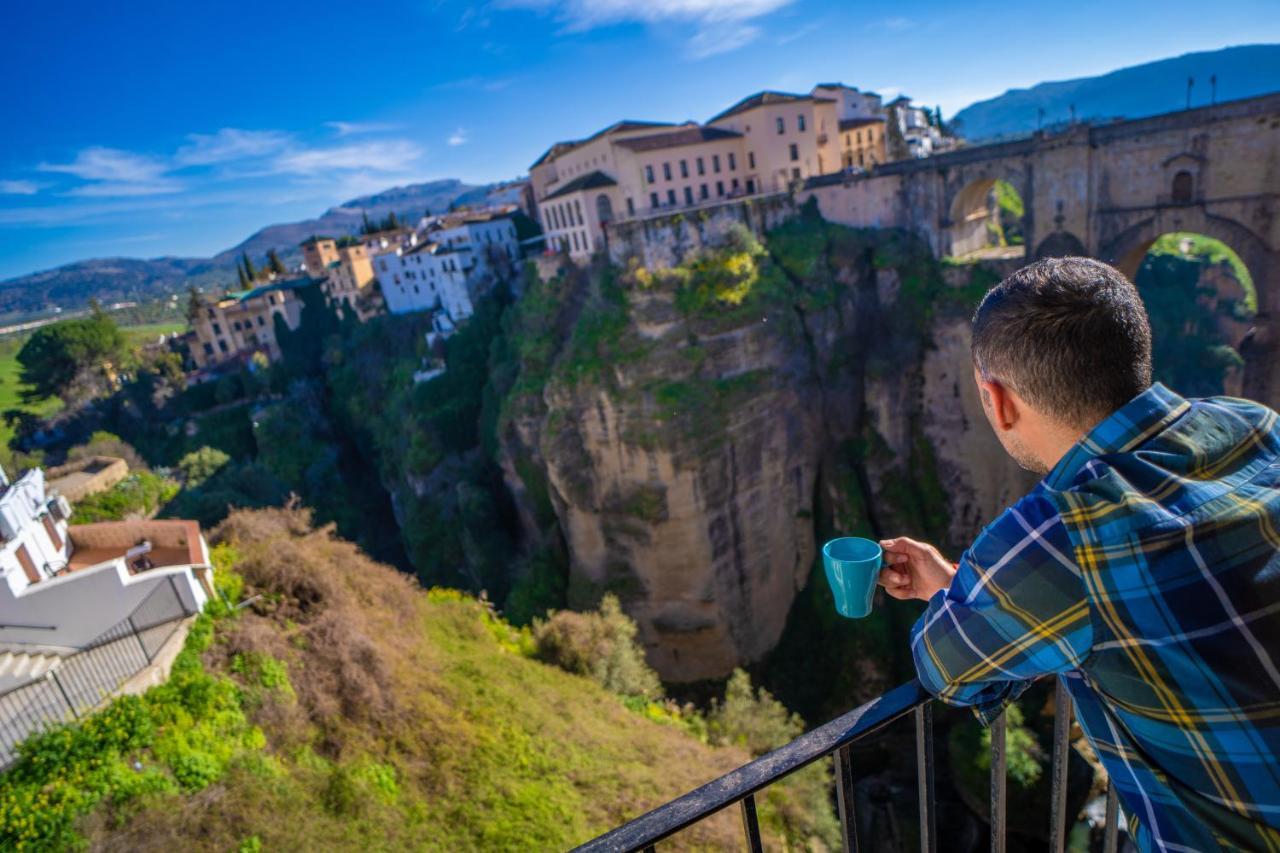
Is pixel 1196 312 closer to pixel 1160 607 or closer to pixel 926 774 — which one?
pixel 926 774

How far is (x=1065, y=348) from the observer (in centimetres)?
161

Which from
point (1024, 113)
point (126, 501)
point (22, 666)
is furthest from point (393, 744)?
point (1024, 113)

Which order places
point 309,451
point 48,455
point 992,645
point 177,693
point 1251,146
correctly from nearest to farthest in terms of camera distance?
point 992,645 → point 177,693 → point 1251,146 → point 309,451 → point 48,455

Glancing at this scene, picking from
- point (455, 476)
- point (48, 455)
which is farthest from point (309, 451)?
point (48, 455)

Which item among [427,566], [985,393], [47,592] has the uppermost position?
[985,393]

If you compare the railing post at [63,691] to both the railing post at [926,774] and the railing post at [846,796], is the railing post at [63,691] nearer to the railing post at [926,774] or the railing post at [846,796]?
the railing post at [846,796]

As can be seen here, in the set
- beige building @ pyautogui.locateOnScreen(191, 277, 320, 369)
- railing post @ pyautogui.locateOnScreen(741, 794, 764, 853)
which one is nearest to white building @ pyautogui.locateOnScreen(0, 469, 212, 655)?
railing post @ pyautogui.locateOnScreen(741, 794, 764, 853)

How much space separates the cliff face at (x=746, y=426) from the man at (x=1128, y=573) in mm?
18829

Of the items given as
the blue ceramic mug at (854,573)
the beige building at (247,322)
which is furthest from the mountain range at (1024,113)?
the blue ceramic mug at (854,573)

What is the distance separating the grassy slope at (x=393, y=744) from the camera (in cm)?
906

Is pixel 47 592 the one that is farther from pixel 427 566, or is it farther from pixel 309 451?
pixel 309 451

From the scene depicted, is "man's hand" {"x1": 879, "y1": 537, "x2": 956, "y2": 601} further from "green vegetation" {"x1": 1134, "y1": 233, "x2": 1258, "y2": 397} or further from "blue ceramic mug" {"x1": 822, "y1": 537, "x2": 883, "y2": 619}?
"green vegetation" {"x1": 1134, "y1": 233, "x2": 1258, "y2": 397}

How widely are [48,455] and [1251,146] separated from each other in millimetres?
55056

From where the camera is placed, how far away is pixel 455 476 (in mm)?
29375
